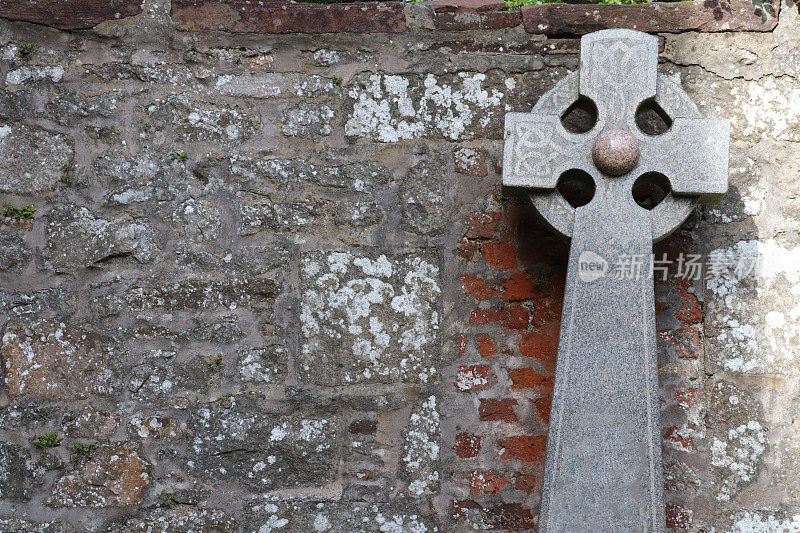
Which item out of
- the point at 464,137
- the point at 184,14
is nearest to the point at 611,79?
the point at 464,137

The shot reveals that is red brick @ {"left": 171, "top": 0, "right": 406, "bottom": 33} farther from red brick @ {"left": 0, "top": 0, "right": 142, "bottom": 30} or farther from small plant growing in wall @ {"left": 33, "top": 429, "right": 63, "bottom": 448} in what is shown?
small plant growing in wall @ {"left": 33, "top": 429, "right": 63, "bottom": 448}

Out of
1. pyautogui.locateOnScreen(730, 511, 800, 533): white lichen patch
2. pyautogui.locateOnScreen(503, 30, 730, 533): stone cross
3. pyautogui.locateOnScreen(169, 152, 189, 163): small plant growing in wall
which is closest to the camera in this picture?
pyautogui.locateOnScreen(503, 30, 730, 533): stone cross

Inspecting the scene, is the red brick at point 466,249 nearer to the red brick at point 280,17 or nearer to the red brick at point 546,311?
the red brick at point 546,311

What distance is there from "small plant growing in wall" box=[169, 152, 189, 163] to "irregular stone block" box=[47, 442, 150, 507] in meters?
0.95

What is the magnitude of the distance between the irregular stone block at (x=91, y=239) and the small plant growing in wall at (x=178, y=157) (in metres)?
0.23

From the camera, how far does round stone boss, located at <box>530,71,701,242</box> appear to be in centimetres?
201

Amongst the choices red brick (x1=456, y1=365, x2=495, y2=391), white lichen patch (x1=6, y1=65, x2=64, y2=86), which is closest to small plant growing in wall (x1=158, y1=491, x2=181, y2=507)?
red brick (x1=456, y1=365, x2=495, y2=391)

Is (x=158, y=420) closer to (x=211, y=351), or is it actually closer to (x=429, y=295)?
(x=211, y=351)

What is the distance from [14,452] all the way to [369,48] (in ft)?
5.72

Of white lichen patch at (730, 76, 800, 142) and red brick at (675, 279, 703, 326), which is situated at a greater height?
white lichen patch at (730, 76, 800, 142)

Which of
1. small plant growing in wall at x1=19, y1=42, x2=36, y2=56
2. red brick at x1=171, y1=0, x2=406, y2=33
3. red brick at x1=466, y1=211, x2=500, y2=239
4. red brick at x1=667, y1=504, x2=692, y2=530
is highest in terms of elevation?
red brick at x1=171, y1=0, x2=406, y2=33

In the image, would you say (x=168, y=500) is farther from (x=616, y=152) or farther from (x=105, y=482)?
(x=616, y=152)

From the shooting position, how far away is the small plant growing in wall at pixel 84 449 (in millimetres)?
2289

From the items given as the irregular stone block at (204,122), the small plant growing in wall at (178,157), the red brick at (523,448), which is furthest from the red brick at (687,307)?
the small plant growing in wall at (178,157)
